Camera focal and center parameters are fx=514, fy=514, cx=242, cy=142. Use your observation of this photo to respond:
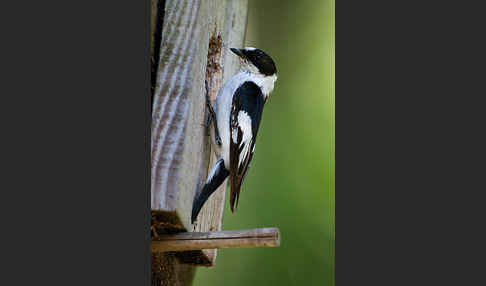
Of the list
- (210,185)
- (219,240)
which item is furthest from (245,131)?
(219,240)

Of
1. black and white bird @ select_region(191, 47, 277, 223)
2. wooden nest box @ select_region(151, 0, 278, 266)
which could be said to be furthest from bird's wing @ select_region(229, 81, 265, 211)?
wooden nest box @ select_region(151, 0, 278, 266)

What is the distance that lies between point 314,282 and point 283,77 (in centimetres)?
73

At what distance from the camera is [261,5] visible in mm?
1946

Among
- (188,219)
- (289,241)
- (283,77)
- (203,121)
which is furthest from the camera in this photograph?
(283,77)

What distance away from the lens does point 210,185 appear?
62.7 inches

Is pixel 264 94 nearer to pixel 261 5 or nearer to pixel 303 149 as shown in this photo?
pixel 303 149

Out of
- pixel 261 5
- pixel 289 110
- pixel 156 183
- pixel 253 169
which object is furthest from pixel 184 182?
pixel 261 5

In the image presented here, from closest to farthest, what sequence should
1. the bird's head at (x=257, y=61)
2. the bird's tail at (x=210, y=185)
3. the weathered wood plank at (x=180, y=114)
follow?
the weathered wood plank at (x=180, y=114), the bird's tail at (x=210, y=185), the bird's head at (x=257, y=61)

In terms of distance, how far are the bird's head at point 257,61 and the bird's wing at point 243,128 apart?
61 mm

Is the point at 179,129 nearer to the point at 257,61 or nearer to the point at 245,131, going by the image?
the point at 245,131

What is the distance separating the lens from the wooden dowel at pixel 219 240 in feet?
4.71

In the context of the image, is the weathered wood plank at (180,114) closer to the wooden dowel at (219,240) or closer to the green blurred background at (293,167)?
the wooden dowel at (219,240)

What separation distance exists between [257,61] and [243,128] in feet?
0.84

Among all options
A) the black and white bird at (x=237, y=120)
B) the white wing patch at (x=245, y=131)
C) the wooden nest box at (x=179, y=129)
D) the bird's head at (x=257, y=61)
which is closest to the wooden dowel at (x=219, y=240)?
the wooden nest box at (x=179, y=129)
